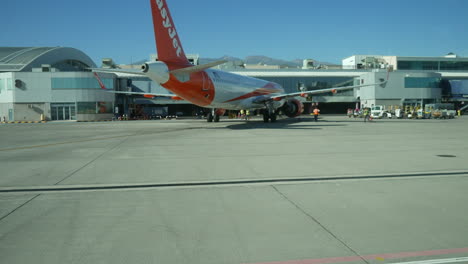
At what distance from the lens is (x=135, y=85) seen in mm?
56594

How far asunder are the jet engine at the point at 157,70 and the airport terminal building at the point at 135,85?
23.2m

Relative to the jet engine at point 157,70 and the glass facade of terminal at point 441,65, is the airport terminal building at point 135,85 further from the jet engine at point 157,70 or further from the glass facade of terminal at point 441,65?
the jet engine at point 157,70

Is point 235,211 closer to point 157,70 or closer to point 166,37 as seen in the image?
point 157,70

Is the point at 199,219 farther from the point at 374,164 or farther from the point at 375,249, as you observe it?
the point at 374,164

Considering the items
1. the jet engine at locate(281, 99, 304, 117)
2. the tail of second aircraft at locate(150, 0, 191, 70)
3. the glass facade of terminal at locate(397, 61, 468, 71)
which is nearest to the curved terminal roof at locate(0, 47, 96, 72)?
the jet engine at locate(281, 99, 304, 117)

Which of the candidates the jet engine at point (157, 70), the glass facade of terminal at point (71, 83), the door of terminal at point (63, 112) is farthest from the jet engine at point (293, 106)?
the door of terminal at point (63, 112)

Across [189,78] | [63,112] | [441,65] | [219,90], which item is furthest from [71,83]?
[441,65]

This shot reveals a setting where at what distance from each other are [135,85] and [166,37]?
130ft

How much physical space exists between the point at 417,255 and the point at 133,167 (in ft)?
24.7

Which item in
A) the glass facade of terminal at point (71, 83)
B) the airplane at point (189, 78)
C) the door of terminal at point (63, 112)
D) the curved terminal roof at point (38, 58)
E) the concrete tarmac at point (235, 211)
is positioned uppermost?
the curved terminal roof at point (38, 58)

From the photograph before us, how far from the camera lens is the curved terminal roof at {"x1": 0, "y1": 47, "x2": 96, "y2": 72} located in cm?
5328

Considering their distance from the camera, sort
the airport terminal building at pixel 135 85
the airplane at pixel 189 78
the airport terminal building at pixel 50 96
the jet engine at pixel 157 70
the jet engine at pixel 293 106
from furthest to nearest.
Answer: the airport terminal building at pixel 135 85, the airport terminal building at pixel 50 96, the jet engine at pixel 293 106, the airplane at pixel 189 78, the jet engine at pixel 157 70

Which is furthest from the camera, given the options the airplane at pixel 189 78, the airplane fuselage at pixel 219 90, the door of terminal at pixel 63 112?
the door of terminal at pixel 63 112

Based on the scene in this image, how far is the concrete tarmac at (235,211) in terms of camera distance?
3.83 meters
